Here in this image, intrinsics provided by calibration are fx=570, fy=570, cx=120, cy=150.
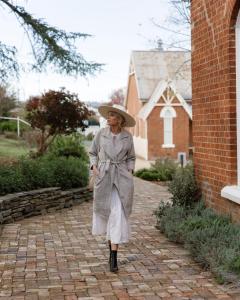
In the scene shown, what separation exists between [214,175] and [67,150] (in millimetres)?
9945

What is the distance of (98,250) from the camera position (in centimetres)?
755

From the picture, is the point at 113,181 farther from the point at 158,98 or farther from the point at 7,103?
the point at 7,103

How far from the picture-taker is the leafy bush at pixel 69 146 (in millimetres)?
17250

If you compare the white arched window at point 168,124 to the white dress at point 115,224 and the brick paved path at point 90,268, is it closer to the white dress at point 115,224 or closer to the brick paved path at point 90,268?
the brick paved path at point 90,268

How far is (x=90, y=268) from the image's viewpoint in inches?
257

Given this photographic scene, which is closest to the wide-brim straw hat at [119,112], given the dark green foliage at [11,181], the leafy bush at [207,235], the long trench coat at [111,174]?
the long trench coat at [111,174]

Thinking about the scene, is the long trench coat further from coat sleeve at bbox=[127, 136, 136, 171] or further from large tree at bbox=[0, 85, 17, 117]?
large tree at bbox=[0, 85, 17, 117]

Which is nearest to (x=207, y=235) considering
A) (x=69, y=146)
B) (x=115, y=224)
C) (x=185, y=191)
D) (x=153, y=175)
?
(x=115, y=224)

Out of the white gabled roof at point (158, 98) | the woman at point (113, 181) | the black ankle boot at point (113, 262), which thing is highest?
the white gabled roof at point (158, 98)

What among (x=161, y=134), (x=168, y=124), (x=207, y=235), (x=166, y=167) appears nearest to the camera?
(x=207, y=235)

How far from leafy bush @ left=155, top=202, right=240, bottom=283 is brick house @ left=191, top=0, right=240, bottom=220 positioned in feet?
0.91

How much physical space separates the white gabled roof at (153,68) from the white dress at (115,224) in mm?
31766

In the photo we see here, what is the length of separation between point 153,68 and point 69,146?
23.4m

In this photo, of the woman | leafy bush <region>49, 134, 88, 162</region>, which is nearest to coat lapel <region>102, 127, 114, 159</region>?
the woman
